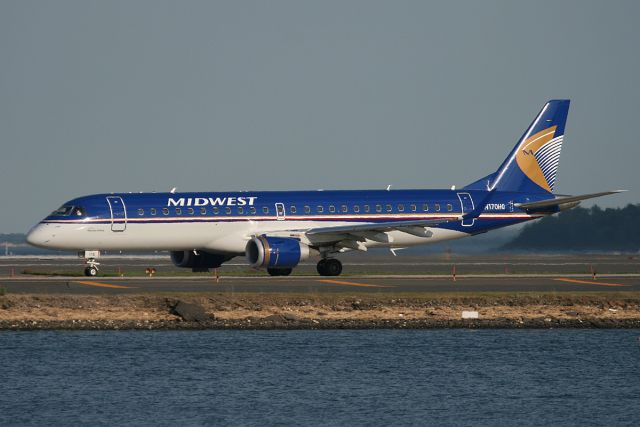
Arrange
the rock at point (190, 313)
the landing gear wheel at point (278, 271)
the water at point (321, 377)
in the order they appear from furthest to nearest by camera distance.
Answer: the landing gear wheel at point (278, 271) < the rock at point (190, 313) < the water at point (321, 377)

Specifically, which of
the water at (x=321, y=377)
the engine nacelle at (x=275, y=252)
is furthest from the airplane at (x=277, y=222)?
the water at (x=321, y=377)

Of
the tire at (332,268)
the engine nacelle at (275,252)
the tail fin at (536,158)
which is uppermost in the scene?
the tail fin at (536,158)

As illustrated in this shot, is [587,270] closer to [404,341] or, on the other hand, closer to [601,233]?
[404,341]

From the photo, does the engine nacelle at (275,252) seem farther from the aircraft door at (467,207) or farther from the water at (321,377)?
the water at (321,377)

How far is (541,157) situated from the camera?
73.8m

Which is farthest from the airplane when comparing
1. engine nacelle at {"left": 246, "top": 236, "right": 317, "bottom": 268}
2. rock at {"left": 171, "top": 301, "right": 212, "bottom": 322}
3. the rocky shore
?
rock at {"left": 171, "top": 301, "right": 212, "bottom": 322}

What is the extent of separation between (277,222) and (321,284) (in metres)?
7.21

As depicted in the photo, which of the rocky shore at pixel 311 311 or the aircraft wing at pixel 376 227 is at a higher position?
the aircraft wing at pixel 376 227

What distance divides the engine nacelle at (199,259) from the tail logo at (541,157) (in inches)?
730

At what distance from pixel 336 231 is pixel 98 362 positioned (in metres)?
23.5

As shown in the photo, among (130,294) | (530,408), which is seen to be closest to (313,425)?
(530,408)

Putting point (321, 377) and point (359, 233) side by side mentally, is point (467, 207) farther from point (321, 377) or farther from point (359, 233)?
point (321, 377)

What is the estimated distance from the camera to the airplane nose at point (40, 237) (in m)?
62.0

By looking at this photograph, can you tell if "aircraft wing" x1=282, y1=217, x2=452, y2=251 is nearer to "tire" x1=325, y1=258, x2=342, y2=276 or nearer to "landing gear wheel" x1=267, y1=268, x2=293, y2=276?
"tire" x1=325, y1=258, x2=342, y2=276
